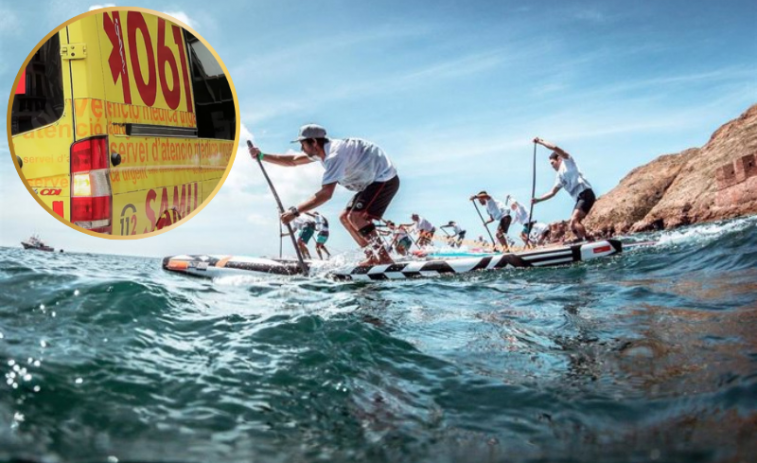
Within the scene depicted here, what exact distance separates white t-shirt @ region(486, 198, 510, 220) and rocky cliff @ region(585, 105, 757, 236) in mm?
16484

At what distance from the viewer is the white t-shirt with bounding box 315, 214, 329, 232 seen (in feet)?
53.4

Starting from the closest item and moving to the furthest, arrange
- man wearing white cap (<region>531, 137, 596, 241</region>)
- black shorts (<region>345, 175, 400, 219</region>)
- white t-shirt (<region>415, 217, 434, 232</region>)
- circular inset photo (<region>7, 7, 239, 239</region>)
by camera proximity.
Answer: circular inset photo (<region>7, 7, 239, 239</region>)
black shorts (<region>345, 175, 400, 219</region>)
man wearing white cap (<region>531, 137, 596, 241</region>)
white t-shirt (<region>415, 217, 434, 232</region>)

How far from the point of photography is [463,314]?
4.36 metres

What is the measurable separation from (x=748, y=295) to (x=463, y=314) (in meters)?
2.54

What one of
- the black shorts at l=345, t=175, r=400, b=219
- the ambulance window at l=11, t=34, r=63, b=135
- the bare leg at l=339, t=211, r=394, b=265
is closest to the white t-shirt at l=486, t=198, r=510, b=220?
the bare leg at l=339, t=211, r=394, b=265

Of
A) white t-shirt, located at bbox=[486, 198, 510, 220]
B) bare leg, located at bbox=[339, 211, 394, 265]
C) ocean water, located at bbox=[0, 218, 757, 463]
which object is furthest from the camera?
white t-shirt, located at bbox=[486, 198, 510, 220]

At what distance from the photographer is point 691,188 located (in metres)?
31.0

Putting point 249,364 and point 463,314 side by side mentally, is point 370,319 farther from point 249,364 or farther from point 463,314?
point 249,364

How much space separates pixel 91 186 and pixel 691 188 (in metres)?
35.6

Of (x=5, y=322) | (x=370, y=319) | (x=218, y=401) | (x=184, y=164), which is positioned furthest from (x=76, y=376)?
(x=184, y=164)

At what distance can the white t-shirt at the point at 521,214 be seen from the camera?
1576cm

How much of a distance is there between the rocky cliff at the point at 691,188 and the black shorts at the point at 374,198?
25.0 meters

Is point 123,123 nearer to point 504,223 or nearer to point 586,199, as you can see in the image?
point 586,199

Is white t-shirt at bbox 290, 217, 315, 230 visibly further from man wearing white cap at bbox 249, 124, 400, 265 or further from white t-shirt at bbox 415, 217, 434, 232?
man wearing white cap at bbox 249, 124, 400, 265
